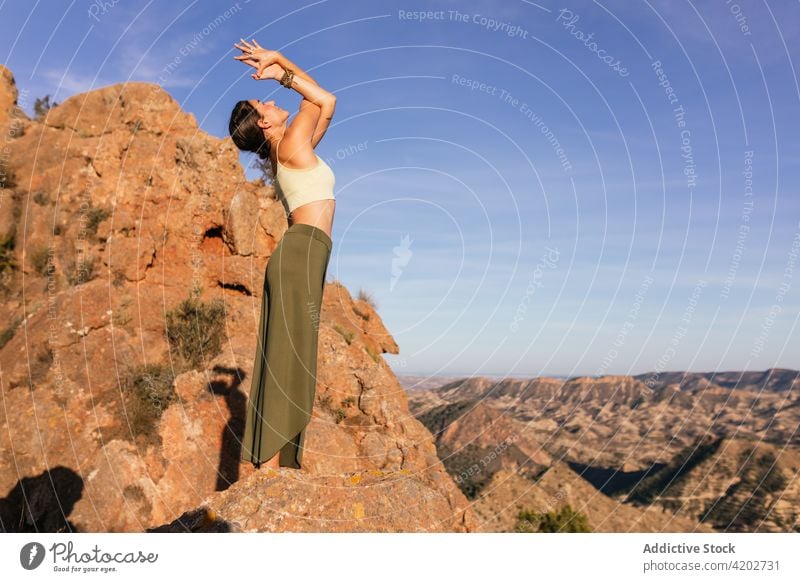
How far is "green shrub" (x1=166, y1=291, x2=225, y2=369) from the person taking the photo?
1309 centimetres

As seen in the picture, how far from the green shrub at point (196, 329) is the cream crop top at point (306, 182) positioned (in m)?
8.17

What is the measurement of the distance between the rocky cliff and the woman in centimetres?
80

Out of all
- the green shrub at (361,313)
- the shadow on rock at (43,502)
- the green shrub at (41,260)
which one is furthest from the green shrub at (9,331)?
the green shrub at (361,313)

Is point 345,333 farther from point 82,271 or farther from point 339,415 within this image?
point 82,271

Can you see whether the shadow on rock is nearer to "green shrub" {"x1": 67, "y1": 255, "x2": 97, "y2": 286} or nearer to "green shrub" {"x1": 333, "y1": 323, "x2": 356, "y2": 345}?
"green shrub" {"x1": 67, "y1": 255, "x2": 97, "y2": 286}

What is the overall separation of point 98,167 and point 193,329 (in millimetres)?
8515

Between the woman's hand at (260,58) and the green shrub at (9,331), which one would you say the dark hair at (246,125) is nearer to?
the woman's hand at (260,58)

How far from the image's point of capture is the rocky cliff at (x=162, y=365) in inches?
270

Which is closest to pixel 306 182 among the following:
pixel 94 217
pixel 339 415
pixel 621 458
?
pixel 339 415

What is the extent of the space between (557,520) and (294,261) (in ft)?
68.9

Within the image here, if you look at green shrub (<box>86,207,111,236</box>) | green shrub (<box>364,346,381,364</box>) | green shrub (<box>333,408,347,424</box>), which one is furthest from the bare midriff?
green shrub (<box>86,207,111,236</box>)

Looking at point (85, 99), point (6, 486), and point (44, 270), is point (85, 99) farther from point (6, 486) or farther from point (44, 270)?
point (6, 486)

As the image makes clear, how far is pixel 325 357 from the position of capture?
1323 cm
